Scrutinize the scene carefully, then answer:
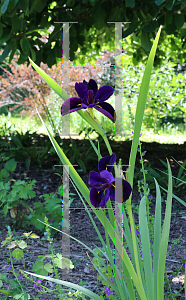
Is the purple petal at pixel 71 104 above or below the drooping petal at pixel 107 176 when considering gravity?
above

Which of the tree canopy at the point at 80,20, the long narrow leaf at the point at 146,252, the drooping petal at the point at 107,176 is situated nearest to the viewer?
the drooping petal at the point at 107,176

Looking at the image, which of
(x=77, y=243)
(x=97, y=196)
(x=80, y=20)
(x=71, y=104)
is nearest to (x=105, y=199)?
(x=97, y=196)

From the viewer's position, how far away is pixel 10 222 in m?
2.12

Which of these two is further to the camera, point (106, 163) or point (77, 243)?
point (77, 243)

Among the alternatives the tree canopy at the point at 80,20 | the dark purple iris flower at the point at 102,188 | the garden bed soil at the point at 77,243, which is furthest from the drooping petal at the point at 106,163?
the tree canopy at the point at 80,20

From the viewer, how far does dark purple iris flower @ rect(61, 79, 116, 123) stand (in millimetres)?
759

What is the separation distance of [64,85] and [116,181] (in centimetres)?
51

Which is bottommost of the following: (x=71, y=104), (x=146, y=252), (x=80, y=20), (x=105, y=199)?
(x=146, y=252)

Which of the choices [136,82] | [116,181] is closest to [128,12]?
[116,181]

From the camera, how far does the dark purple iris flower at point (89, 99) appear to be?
2.49 feet

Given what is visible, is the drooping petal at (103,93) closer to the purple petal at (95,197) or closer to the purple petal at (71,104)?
the purple petal at (71,104)

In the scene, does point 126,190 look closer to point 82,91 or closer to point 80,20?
point 82,91

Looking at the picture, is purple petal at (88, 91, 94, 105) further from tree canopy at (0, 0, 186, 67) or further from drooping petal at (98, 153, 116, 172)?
tree canopy at (0, 0, 186, 67)

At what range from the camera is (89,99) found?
77cm
